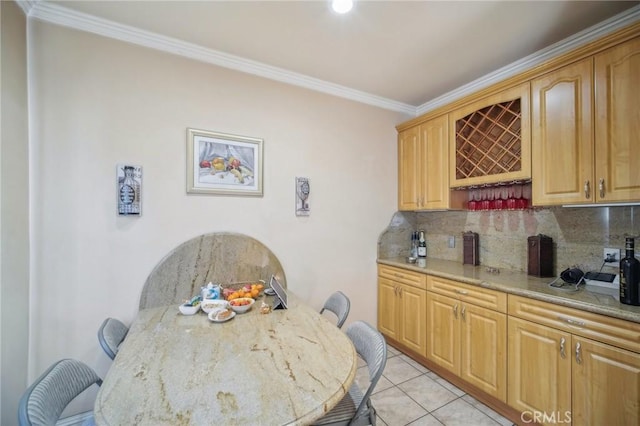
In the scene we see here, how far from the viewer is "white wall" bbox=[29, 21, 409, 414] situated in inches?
65.7

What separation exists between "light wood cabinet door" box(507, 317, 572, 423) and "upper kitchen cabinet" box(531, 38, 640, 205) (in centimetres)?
85

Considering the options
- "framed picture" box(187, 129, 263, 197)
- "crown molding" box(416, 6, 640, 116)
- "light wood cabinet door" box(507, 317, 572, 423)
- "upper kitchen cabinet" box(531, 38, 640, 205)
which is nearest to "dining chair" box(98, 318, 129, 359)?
"framed picture" box(187, 129, 263, 197)

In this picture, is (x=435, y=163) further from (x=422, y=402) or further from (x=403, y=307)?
(x=422, y=402)

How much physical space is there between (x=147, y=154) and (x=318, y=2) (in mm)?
1515

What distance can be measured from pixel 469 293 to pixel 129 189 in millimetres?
2568

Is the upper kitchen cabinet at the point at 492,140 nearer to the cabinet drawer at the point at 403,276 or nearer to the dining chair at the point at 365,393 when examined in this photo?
the cabinet drawer at the point at 403,276

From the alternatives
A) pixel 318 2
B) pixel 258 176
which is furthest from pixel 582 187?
pixel 258 176

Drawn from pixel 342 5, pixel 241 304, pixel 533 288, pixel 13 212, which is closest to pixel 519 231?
pixel 533 288

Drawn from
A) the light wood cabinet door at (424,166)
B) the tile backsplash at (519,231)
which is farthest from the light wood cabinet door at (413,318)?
the light wood cabinet door at (424,166)

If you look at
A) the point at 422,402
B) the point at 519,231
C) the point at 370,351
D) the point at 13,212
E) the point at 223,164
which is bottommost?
the point at 422,402

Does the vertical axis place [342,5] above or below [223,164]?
above

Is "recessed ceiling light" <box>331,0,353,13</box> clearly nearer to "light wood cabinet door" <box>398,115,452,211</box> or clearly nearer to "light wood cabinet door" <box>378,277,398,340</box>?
"light wood cabinet door" <box>398,115,452,211</box>

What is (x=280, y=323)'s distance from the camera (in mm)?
1531

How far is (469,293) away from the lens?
6.73 ft
